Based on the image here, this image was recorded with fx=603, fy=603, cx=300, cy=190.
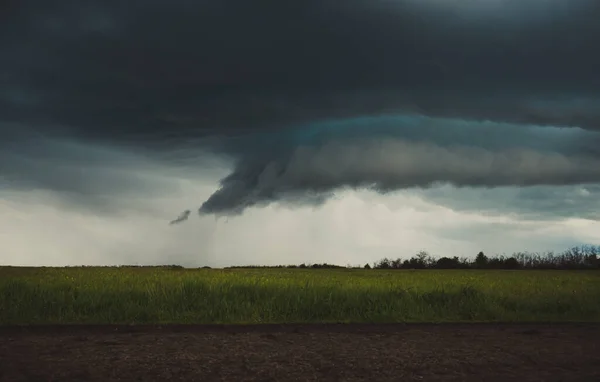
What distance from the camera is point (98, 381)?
503 inches

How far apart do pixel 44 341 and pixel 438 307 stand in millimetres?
15019

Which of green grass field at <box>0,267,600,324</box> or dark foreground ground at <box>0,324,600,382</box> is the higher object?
green grass field at <box>0,267,600,324</box>

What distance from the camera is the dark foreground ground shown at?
1349 centimetres

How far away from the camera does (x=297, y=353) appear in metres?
15.6

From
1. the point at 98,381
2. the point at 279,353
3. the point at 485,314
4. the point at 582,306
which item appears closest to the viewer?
the point at 98,381

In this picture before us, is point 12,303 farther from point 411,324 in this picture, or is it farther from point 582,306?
point 582,306

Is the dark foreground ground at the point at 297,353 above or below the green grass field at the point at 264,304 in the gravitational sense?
below

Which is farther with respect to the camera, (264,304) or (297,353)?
(264,304)

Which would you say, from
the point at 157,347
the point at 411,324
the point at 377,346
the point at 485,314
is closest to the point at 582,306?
the point at 485,314

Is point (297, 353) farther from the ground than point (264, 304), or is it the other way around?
point (264, 304)

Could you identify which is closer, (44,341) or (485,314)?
(44,341)

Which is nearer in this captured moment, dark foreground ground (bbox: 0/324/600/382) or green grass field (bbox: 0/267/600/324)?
dark foreground ground (bbox: 0/324/600/382)

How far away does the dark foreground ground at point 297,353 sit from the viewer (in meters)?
13.5

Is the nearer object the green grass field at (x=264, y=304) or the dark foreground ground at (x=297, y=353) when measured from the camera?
the dark foreground ground at (x=297, y=353)
